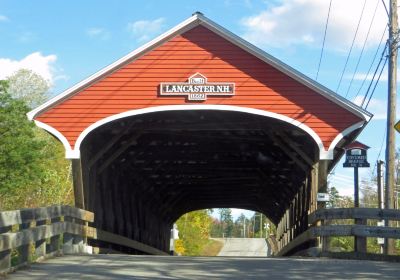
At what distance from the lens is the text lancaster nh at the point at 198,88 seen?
15.2 meters

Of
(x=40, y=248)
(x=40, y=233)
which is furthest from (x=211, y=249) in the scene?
Result: (x=40, y=233)

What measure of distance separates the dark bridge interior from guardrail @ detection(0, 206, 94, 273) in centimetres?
231

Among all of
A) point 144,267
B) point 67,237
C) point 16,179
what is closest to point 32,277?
point 144,267

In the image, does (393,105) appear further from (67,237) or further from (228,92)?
(67,237)

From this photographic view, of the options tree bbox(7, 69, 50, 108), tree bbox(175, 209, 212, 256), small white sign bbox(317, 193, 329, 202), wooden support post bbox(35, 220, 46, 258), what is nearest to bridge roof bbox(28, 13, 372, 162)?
small white sign bbox(317, 193, 329, 202)

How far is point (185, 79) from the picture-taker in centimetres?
1524

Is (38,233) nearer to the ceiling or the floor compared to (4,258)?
nearer to the ceiling

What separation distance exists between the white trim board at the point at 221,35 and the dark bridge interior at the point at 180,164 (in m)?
1.30

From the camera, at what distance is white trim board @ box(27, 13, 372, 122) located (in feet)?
49.4

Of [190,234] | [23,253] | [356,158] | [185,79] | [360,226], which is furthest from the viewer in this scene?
[190,234]

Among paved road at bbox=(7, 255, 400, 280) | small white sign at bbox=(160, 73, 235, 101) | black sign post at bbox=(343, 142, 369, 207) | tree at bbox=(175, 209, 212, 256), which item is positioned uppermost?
small white sign at bbox=(160, 73, 235, 101)

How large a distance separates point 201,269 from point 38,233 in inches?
95.1

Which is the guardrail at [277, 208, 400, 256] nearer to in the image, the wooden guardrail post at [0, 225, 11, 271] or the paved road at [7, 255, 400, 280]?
the paved road at [7, 255, 400, 280]

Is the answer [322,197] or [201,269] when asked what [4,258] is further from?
[322,197]
